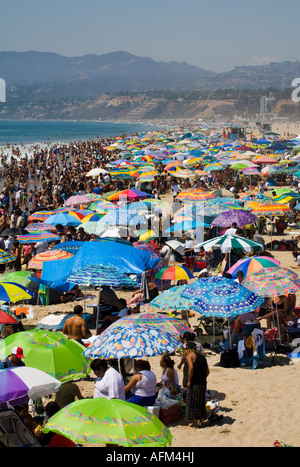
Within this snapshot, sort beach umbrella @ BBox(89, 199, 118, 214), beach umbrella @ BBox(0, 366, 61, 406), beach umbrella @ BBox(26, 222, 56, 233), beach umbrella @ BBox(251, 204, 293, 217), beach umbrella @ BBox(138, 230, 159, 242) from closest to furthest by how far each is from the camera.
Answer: beach umbrella @ BBox(0, 366, 61, 406) < beach umbrella @ BBox(138, 230, 159, 242) < beach umbrella @ BBox(26, 222, 56, 233) < beach umbrella @ BBox(251, 204, 293, 217) < beach umbrella @ BBox(89, 199, 118, 214)

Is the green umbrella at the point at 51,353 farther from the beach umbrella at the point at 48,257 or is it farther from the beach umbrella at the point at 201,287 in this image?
the beach umbrella at the point at 48,257

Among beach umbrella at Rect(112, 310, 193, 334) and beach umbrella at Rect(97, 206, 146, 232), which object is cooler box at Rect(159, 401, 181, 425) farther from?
beach umbrella at Rect(97, 206, 146, 232)

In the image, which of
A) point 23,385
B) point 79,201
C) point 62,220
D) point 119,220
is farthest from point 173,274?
point 79,201

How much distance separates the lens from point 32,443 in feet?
16.6

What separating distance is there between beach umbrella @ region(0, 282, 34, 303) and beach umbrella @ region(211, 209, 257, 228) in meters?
6.36

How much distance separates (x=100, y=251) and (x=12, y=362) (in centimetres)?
346

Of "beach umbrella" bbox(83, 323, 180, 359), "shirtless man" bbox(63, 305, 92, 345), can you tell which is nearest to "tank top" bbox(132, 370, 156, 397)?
"beach umbrella" bbox(83, 323, 180, 359)

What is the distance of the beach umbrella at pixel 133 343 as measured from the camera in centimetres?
626

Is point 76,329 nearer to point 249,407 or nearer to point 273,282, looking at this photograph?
point 249,407

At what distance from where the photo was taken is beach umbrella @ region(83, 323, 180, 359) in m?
6.26

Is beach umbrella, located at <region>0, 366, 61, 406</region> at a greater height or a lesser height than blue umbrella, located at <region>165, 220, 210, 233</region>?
greater

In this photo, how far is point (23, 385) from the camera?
5.48 meters

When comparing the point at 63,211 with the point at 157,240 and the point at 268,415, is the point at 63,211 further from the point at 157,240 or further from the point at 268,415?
the point at 268,415
